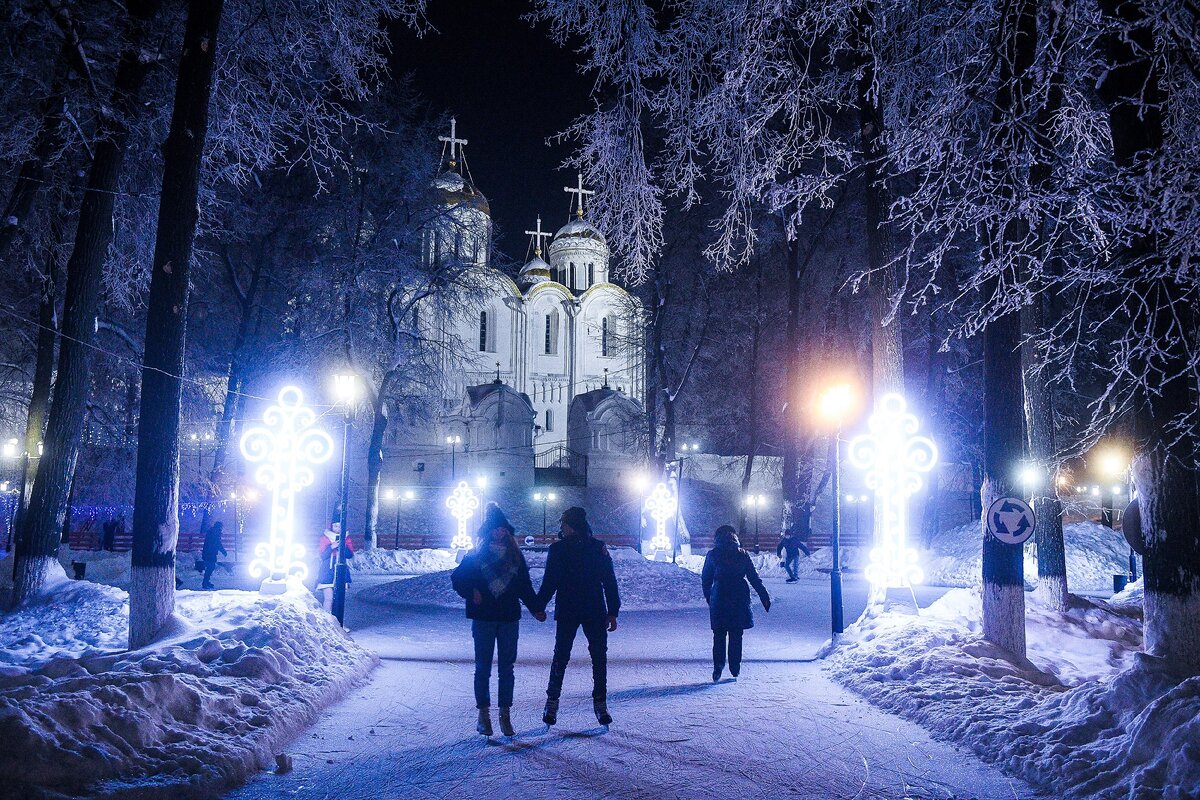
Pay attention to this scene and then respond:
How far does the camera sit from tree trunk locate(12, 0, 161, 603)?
Result: 10.7m

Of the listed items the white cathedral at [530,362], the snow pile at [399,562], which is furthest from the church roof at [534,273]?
the snow pile at [399,562]

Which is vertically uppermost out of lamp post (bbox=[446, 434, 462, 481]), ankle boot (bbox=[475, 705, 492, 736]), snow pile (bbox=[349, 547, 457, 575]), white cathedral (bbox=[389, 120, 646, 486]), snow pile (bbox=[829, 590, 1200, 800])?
white cathedral (bbox=[389, 120, 646, 486])

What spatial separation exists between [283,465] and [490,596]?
691 cm

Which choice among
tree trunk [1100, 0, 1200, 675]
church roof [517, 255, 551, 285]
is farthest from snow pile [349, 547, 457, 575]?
church roof [517, 255, 551, 285]

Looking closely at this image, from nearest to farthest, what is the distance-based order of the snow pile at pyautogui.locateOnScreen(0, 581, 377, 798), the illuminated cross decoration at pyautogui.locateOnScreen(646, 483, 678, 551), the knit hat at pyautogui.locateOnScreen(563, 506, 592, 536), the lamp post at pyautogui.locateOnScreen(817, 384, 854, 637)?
the snow pile at pyautogui.locateOnScreen(0, 581, 377, 798), the knit hat at pyautogui.locateOnScreen(563, 506, 592, 536), the lamp post at pyautogui.locateOnScreen(817, 384, 854, 637), the illuminated cross decoration at pyautogui.locateOnScreen(646, 483, 678, 551)

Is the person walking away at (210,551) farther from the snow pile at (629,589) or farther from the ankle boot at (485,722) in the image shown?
the ankle boot at (485,722)

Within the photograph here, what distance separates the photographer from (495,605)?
20.9 feet

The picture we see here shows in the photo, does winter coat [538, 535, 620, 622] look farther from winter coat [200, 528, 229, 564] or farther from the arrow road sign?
winter coat [200, 528, 229, 564]

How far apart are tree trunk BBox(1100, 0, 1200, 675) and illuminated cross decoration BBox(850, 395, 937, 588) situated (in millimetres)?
5313

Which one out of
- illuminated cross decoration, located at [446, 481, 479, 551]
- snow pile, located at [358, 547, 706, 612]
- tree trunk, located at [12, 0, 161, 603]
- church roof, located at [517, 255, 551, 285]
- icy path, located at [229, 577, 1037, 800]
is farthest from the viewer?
church roof, located at [517, 255, 551, 285]

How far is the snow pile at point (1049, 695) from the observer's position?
15.6 feet

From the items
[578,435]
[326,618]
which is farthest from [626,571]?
[578,435]

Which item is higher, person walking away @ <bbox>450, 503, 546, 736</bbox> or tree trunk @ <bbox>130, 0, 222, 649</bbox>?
tree trunk @ <bbox>130, 0, 222, 649</bbox>

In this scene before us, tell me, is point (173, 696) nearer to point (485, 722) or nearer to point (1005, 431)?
point (485, 722)
